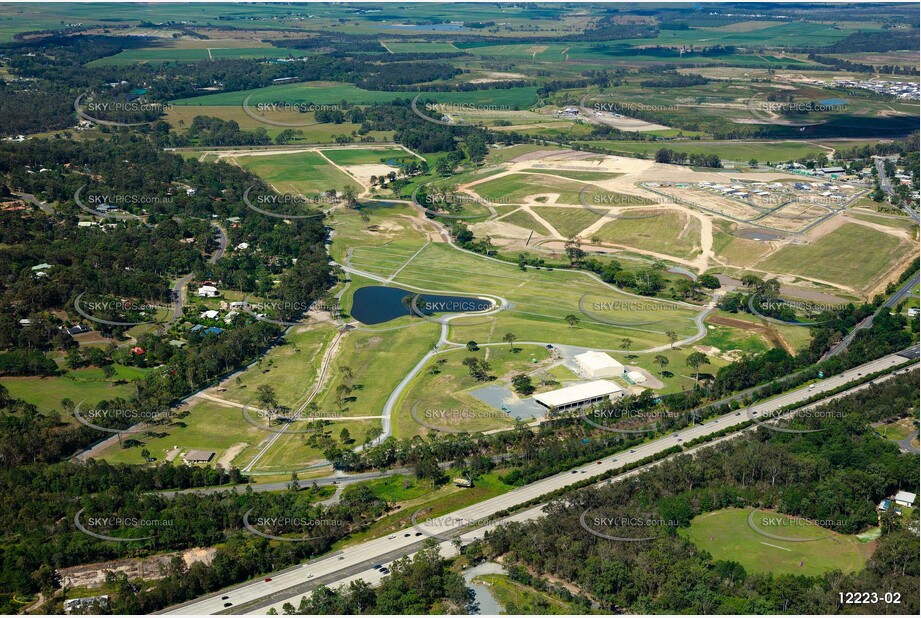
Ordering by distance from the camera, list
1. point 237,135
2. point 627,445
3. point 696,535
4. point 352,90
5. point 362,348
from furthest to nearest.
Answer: point 352,90
point 237,135
point 362,348
point 627,445
point 696,535

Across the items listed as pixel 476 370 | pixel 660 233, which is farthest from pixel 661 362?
pixel 660 233

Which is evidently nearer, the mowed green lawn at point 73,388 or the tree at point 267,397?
the tree at point 267,397

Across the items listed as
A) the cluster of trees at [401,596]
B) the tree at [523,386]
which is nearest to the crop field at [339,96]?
the tree at [523,386]

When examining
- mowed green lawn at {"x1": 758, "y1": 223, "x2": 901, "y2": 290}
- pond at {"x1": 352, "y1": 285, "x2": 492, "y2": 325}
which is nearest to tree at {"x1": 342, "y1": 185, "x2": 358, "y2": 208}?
pond at {"x1": 352, "y1": 285, "x2": 492, "y2": 325}

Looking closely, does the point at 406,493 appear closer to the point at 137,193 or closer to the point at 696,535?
the point at 696,535

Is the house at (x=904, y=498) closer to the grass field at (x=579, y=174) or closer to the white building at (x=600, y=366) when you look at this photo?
the white building at (x=600, y=366)

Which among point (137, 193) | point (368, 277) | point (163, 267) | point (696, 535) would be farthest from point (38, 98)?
point (696, 535)
